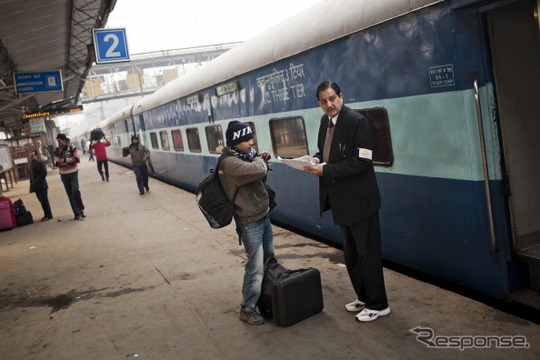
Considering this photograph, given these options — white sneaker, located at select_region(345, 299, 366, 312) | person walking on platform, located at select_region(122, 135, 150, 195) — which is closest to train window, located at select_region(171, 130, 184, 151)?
person walking on platform, located at select_region(122, 135, 150, 195)

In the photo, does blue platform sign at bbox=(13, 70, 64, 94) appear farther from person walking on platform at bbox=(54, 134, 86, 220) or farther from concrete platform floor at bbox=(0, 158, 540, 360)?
concrete platform floor at bbox=(0, 158, 540, 360)

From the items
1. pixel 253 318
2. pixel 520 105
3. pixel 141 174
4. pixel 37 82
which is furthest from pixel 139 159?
pixel 520 105

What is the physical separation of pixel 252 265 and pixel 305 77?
2523mm

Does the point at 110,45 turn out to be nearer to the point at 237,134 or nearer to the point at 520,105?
the point at 237,134

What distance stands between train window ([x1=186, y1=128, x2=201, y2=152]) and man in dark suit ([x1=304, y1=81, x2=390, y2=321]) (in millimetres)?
6985

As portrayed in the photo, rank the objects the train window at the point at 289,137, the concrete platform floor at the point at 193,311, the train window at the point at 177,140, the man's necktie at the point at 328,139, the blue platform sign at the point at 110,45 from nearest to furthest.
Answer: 1. the concrete platform floor at the point at 193,311
2. the man's necktie at the point at 328,139
3. the train window at the point at 289,137
4. the blue platform sign at the point at 110,45
5. the train window at the point at 177,140

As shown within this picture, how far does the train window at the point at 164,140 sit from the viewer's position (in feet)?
44.1

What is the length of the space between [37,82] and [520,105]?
48.3 ft

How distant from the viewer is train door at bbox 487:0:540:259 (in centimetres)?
344

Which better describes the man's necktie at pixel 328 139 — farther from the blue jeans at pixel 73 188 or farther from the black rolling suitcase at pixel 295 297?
the blue jeans at pixel 73 188

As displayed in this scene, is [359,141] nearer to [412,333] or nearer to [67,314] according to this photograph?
[412,333]

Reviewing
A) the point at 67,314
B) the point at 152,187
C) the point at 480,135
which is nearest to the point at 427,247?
the point at 480,135

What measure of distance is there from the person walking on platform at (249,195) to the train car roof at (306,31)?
5.10 feet

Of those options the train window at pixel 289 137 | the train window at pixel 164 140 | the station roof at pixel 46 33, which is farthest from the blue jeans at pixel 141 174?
the train window at pixel 289 137
